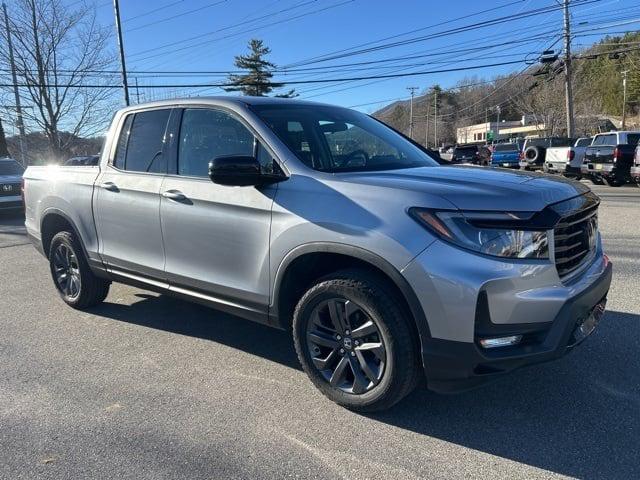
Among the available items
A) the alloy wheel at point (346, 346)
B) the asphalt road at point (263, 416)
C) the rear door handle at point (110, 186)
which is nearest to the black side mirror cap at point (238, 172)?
the alloy wheel at point (346, 346)

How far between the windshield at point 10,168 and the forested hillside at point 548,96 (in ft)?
46.5

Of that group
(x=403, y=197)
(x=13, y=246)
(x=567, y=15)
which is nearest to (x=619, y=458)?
(x=403, y=197)

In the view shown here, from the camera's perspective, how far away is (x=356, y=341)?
312 cm

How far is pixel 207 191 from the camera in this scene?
3.70m

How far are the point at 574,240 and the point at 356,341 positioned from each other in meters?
1.36

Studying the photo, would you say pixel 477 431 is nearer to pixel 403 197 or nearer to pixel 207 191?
pixel 403 197

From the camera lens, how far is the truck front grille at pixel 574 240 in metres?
2.85

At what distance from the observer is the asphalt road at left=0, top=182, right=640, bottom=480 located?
2707mm

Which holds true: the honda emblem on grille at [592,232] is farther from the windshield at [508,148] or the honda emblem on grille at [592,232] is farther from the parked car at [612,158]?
the windshield at [508,148]

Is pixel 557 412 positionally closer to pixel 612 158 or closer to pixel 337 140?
pixel 337 140

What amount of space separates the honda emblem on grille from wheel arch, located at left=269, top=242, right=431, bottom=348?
128 cm

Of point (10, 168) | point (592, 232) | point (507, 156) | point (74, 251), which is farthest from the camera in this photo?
point (507, 156)

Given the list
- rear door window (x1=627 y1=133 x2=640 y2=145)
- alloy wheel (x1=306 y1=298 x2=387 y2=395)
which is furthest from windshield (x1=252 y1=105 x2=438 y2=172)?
rear door window (x1=627 y1=133 x2=640 y2=145)

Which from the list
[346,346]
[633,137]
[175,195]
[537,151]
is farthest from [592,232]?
[537,151]
